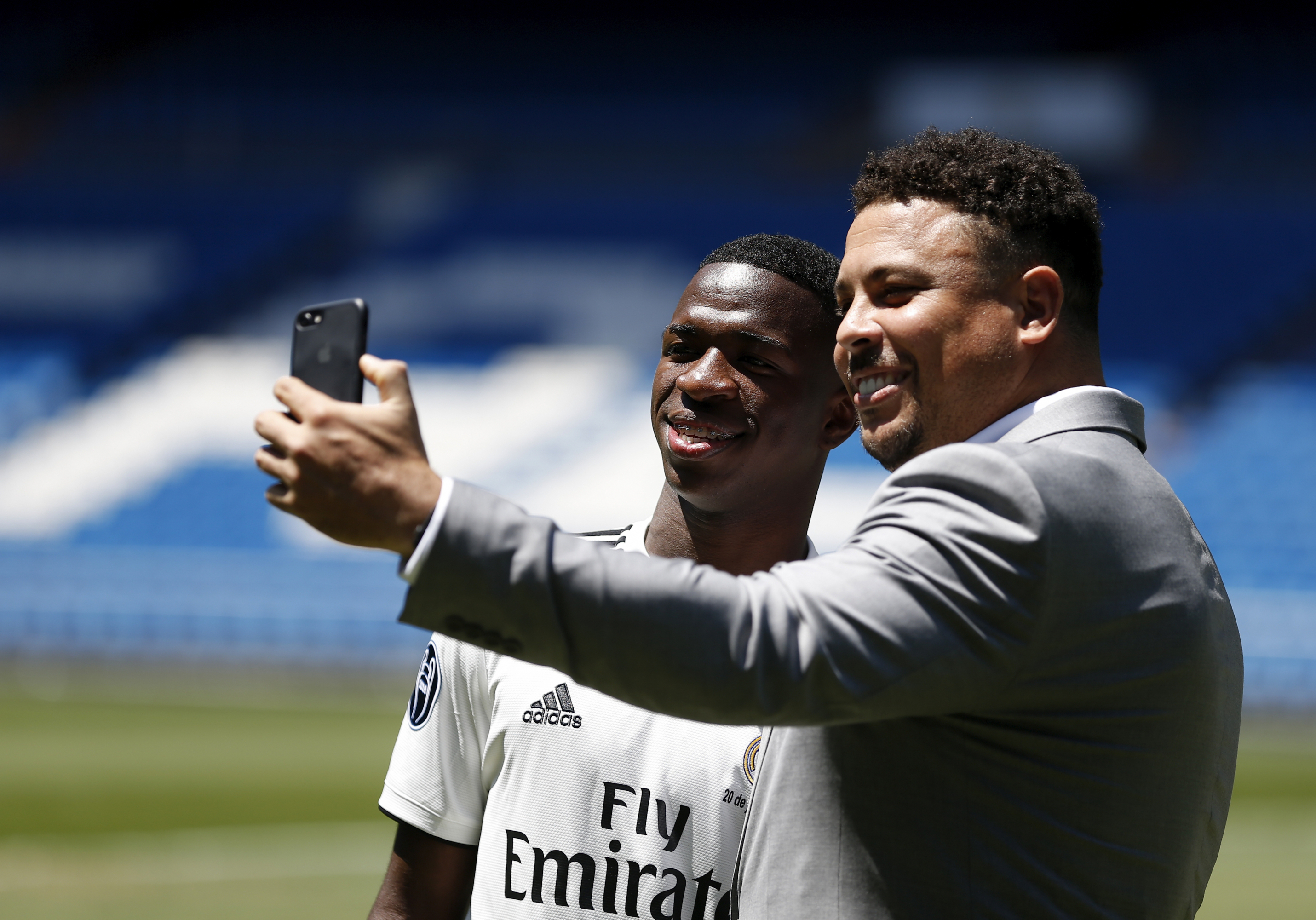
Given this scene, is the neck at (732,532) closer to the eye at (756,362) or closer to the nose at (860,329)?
the eye at (756,362)

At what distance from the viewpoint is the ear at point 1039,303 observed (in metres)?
2.11

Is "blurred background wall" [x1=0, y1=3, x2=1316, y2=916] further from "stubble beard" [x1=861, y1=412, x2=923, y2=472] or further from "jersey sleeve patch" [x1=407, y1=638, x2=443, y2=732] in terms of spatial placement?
"stubble beard" [x1=861, y1=412, x2=923, y2=472]

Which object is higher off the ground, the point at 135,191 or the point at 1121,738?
the point at 135,191

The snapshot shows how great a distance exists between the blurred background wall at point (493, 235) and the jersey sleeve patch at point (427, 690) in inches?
599

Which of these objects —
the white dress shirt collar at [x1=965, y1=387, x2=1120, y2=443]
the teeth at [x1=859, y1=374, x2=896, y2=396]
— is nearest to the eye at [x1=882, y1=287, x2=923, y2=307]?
the teeth at [x1=859, y1=374, x2=896, y2=396]

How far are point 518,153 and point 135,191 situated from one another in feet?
18.5

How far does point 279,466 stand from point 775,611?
1.86 ft

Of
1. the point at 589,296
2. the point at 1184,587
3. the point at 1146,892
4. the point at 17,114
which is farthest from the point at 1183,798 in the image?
the point at 17,114

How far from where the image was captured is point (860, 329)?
2129 millimetres

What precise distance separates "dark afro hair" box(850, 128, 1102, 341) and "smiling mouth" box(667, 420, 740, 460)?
27.7 inches

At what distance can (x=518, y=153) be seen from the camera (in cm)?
2080

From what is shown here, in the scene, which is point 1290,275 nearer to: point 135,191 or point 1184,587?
point 135,191

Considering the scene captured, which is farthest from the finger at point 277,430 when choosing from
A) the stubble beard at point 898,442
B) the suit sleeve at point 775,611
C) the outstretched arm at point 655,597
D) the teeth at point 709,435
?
the teeth at point 709,435

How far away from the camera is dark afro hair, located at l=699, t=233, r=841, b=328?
291cm
